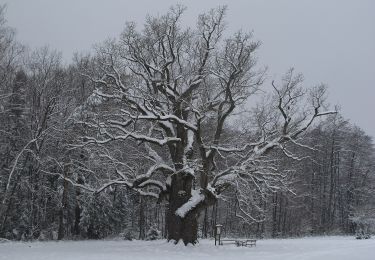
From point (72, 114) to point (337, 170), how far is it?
44.5 m

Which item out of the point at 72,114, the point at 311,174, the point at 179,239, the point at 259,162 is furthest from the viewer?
the point at 311,174

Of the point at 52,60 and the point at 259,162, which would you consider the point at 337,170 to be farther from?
the point at 52,60

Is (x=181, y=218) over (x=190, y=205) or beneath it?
beneath

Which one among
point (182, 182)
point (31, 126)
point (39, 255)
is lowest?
point (39, 255)

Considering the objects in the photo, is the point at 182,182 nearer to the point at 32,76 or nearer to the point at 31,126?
the point at 31,126

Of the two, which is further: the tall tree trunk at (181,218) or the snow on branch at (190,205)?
the tall tree trunk at (181,218)

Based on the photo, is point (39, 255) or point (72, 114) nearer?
point (39, 255)

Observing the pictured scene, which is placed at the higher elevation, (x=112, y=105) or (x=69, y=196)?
(x=112, y=105)

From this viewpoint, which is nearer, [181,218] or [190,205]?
[181,218]

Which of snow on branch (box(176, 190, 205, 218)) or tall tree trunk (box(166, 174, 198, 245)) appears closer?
snow on branch (box(176, 190, 205, 218))

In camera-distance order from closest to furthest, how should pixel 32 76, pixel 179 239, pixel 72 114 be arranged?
pixel 179 239
pixel 72 114
pixel 32 76

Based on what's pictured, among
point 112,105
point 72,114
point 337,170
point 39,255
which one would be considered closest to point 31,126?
point 72,114

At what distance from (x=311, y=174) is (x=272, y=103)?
34776 mm

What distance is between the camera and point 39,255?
20703mm
